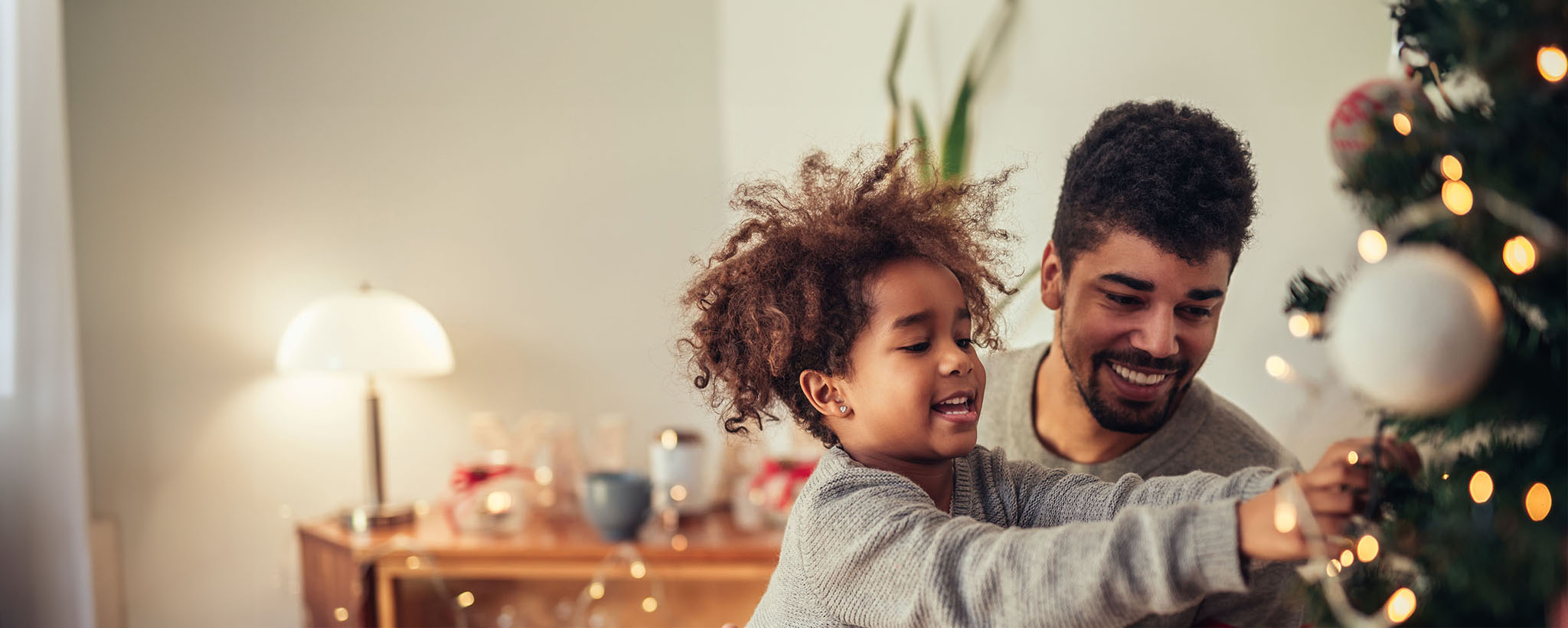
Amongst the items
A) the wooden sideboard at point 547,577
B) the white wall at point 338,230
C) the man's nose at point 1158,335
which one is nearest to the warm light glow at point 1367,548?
the man's nose at point 1158,335

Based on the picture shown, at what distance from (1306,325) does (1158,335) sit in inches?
15.3

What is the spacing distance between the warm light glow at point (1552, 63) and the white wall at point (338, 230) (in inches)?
89.5

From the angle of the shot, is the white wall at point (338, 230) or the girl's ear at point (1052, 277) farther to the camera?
the white wall at point (338, 230)

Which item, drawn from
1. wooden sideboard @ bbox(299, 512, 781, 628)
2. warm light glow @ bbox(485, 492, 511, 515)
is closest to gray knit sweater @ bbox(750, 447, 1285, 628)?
wooden sideboard @ bbox(299, 512, 781, 628)

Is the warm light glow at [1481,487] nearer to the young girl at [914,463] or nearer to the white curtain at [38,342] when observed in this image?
the young girl at [914,463]

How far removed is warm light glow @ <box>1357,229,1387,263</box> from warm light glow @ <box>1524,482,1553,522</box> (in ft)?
0.41

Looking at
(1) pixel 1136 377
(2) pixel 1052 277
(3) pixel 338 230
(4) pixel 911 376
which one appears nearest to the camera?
(4) pixel 911 376

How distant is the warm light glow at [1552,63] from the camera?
464 millimetres

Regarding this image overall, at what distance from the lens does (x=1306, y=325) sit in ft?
1.99

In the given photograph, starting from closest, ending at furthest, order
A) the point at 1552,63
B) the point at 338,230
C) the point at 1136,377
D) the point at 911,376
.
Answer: the point at 1552,63
the point at 911,376
the point at 1136,377
the point at 338,230

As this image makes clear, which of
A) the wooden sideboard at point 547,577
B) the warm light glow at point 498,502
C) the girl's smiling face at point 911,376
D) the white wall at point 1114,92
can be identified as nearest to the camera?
the girl's smiling face at point 911,376

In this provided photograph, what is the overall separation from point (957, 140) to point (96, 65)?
2.21 m

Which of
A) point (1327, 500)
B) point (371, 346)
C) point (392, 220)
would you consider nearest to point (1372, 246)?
point (1327, 500)

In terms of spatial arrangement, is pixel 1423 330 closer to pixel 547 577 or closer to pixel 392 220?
pixel 547 577
